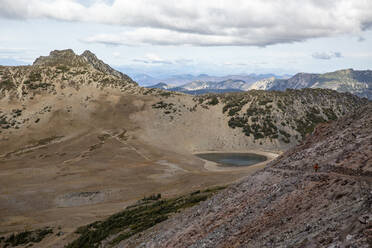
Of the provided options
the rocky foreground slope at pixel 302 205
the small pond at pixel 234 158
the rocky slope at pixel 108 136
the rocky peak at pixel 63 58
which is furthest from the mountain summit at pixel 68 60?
the rocky foreground slope at pixel 302 205

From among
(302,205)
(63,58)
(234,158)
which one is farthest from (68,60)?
(302,205)

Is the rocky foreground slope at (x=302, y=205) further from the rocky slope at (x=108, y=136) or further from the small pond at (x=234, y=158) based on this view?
the small pond at (x=234, y=158)

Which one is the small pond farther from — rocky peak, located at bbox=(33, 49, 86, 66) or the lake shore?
rocky peak, located at bbox=(33, 49, 86, 66)

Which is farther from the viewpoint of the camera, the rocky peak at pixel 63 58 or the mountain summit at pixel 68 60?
the rocky peak at pixel 63 58

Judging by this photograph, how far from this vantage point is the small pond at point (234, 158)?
76562 millimetres

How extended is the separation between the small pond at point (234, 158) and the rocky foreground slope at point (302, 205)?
176 feet

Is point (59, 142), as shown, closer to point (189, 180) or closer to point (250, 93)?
point (189, 180)

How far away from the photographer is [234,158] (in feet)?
271

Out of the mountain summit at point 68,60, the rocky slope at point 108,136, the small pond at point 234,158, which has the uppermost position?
the mountain summit at point 68,60

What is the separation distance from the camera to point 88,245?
25234 mm

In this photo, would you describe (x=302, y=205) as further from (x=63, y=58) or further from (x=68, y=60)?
(x=63, y=58)

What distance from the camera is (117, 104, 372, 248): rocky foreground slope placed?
1141 centimetres

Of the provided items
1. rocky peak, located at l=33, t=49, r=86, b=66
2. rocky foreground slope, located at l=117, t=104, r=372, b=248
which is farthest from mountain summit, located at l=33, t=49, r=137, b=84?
rocky foreground slope, located at l=117, t=104, r=372, b=248

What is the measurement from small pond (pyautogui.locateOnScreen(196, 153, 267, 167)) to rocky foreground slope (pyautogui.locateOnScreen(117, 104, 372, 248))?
2109 inches
